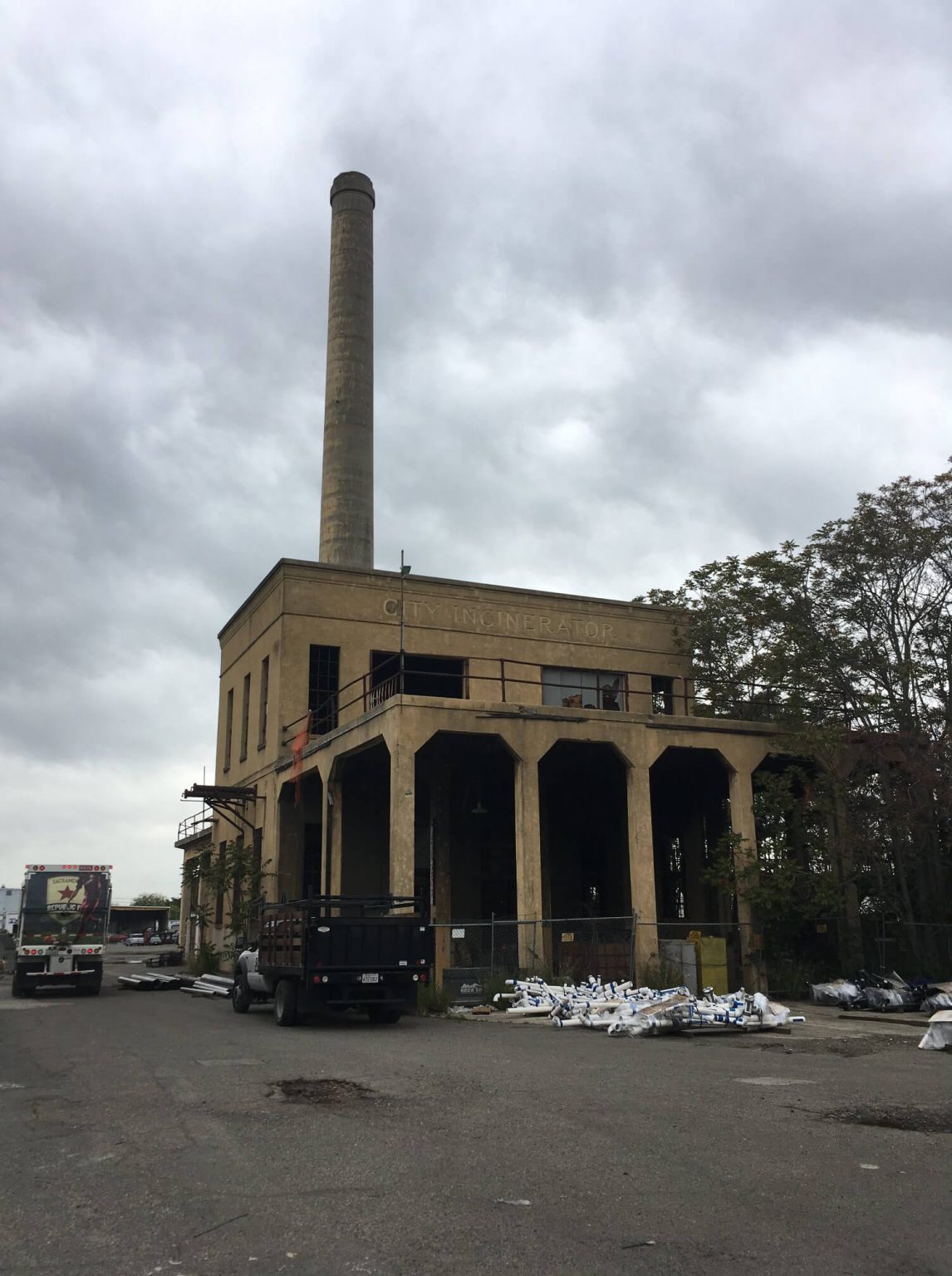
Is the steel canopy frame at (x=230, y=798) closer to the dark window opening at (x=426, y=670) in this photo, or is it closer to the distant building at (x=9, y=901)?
the dark window opening at (x=426, y=670)

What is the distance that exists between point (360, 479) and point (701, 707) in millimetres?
16073

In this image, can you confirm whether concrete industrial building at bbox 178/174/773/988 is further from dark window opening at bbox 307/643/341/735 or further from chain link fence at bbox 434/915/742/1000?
chain link fence at bbox 434/915/742/1000

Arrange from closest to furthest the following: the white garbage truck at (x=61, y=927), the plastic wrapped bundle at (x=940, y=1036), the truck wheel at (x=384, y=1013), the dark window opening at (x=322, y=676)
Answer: the plastic wrapped bundle at (x=940, y=1036)
the truck wheel at (x=384, y=1013)
the white garbage truck at (x=61, y=927)
the dark window opening at (x=322, y=676)

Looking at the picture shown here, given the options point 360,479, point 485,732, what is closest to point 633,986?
point 485,732

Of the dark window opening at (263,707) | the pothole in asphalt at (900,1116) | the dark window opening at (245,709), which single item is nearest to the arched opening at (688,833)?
the dark window opening at (263,707)

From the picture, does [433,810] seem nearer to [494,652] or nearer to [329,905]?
[494,652]

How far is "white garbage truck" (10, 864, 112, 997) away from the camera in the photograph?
25.8 meters

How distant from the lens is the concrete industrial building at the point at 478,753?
2420 centimetres

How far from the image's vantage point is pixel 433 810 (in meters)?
27.0

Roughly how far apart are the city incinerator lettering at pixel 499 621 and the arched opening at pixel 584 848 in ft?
15.9

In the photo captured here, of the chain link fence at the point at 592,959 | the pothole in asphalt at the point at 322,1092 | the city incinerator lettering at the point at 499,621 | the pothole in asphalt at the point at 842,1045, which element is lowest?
the pothole in asphalt at the point at 842,1045

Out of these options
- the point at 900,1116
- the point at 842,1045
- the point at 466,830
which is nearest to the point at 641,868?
the point at 842,1045

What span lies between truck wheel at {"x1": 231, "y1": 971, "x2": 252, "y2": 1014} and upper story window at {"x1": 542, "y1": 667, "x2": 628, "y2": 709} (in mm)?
13537

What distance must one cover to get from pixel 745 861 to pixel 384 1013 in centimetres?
960
